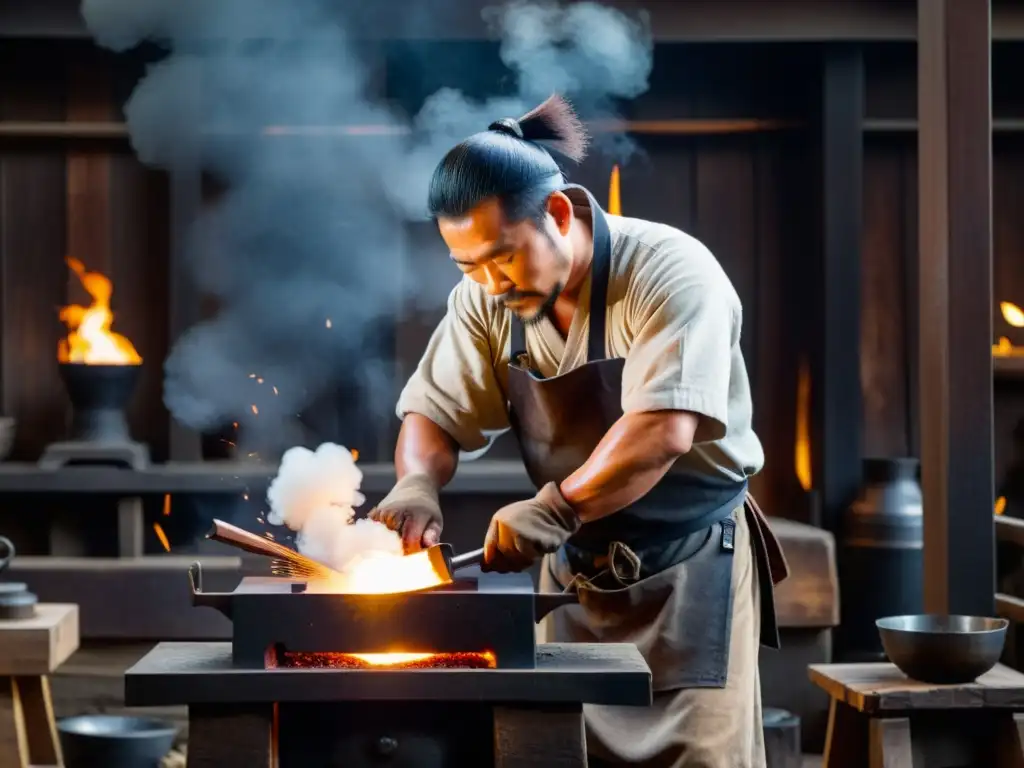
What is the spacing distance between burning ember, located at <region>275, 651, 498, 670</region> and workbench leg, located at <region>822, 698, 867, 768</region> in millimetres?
1559

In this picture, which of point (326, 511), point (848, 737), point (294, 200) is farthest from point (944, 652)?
point (294, 200)

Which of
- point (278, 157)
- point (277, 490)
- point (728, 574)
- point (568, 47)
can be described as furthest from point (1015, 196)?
point (277, 490)

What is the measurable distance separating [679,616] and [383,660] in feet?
2.44

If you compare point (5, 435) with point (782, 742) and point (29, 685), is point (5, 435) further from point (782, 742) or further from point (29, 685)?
point (782, 742)

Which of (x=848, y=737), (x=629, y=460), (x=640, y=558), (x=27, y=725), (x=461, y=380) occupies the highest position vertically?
(x=461, y=380)

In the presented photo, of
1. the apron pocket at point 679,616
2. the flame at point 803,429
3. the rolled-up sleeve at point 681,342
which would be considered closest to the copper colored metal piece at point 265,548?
the apron pocket at point 679,616

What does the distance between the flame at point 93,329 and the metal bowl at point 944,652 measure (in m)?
3.47

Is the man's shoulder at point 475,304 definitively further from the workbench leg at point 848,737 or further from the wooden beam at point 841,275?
the wooden beam at point 841,275

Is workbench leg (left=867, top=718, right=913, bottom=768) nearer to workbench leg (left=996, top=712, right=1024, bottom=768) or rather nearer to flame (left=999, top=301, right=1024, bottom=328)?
workbench leg (left=996, top=712, right=1024, bottom=768)

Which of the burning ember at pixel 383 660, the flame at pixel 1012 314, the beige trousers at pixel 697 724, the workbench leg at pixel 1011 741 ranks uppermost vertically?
the flame at pixel 1012 314

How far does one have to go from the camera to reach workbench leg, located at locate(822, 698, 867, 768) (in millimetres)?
3908

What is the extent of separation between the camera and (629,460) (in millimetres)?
2842

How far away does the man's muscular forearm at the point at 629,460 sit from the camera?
2846 mm

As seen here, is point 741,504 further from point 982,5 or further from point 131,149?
point 131,149
